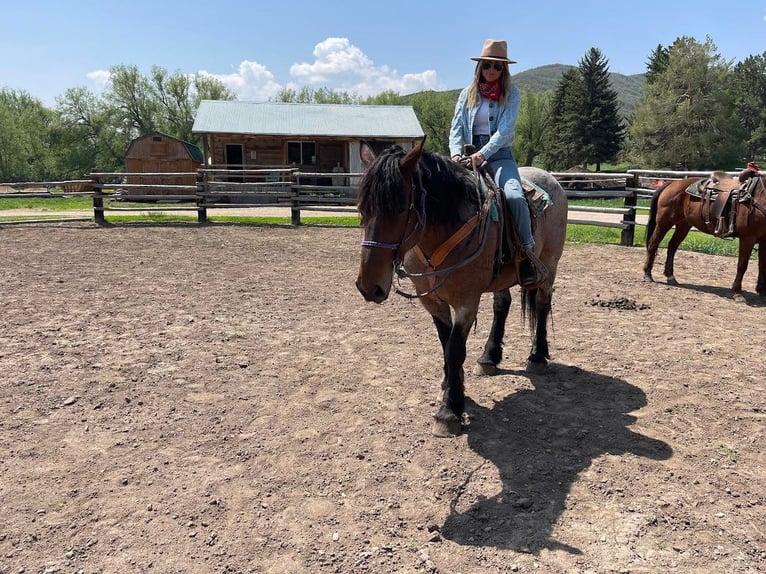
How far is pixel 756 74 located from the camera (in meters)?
68.3

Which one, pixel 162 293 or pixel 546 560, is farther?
pixel 162 293

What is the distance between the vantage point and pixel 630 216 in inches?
488

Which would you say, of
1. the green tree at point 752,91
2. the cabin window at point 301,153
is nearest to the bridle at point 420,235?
the cabin window at point 301,153

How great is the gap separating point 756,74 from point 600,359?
3337 inches

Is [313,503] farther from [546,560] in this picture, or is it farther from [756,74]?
[756,74]

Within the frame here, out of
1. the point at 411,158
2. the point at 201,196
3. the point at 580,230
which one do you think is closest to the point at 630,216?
the point at 580,230

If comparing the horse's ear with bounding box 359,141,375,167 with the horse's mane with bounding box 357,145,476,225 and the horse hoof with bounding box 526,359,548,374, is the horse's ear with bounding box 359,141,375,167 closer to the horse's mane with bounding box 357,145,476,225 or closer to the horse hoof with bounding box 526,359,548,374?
the horse's mane with bounding box 357,145,476,225

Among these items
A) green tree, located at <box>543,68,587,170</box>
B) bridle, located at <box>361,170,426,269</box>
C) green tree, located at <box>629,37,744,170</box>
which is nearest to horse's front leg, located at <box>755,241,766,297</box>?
bridle, located at <box>361,170,426,269</box>

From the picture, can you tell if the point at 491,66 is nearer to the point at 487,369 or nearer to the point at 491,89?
the point at 491,89

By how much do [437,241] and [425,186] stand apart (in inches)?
15.0

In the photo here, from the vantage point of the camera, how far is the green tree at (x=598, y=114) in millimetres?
46438

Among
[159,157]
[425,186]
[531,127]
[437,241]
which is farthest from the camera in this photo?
[531,127]

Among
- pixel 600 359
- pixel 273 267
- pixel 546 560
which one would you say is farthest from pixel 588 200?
pixel 546 560

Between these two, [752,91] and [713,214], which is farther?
[752,91]
